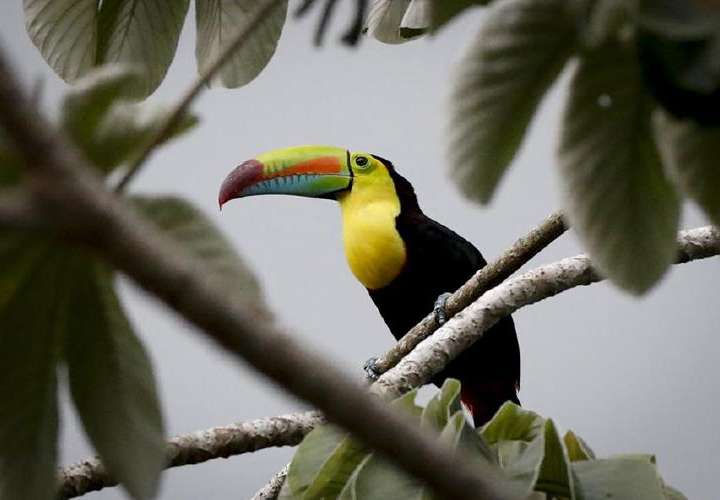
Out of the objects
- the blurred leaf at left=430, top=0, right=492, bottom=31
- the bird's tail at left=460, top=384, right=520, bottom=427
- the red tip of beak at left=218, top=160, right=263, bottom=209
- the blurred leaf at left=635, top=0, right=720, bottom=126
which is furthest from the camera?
the bird's tail at left=460, top=384, right=520, bottom=427

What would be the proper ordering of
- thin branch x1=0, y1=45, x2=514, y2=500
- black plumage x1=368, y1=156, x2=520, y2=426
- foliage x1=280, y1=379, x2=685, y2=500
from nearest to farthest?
thin branch x1=0, y1=45, x2=514, y2=500, foliage x1=280, y1=379, x2=685, y2=500, black plumage x1=368, y1=156, x2=520, y2=426

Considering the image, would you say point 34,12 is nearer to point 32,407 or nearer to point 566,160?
point 32,407

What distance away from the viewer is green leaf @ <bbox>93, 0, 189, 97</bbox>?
3.86 feet

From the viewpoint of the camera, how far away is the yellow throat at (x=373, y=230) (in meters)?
3.08

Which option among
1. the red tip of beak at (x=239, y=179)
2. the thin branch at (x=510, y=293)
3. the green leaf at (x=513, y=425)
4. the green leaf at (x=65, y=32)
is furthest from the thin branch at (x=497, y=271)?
the red tip of beak at (x=239, y=179)

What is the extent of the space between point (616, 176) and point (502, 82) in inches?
3.3

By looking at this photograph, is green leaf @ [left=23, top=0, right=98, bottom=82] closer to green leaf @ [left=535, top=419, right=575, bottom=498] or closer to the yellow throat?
green leaf @ [left=535, top=419, right=575, bottom=498]

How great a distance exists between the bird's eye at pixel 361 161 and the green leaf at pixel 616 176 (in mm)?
2656

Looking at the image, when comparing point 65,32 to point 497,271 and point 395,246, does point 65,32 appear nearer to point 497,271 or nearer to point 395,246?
point 497,271

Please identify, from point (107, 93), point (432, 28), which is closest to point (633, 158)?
point (432, 28)

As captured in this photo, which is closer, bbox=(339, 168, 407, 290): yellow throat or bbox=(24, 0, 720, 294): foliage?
bbox=(24, 0, 720, 294): foliage

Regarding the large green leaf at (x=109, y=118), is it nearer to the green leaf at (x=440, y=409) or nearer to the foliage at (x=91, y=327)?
the foliage at (x=91, y=327)

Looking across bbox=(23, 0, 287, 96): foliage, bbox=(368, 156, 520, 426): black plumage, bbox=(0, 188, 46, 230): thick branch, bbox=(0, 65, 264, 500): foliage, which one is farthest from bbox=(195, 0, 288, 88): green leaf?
bbox=(368, 156, 520, 426): black plumage

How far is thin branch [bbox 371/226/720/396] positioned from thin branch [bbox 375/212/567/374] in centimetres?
3
